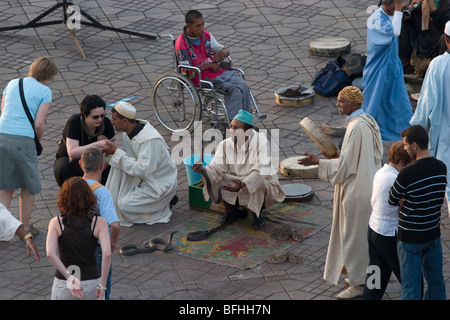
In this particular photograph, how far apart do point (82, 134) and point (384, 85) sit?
3748mm

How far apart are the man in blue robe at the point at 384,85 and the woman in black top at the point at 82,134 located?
3.34 m

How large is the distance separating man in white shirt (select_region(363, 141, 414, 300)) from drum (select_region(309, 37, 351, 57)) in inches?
246

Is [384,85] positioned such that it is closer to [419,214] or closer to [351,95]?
[351,95]

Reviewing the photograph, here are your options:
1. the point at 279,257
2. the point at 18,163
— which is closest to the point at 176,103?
the point at 18,163

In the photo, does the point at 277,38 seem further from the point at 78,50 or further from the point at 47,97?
the point at 47,97

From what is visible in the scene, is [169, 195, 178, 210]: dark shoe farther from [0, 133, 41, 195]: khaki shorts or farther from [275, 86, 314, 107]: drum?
[275, 86, 314, 107]: drum

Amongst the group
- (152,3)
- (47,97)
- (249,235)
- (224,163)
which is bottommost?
(152,3)

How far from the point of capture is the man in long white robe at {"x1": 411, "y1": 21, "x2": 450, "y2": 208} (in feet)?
27.3

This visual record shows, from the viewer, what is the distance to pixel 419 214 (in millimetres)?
6383

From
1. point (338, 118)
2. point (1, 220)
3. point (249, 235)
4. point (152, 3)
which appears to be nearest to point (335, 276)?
point (249, 235)

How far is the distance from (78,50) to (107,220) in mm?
7388

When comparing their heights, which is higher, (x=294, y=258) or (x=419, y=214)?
(x=419, y=214)

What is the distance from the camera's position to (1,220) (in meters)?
6.28

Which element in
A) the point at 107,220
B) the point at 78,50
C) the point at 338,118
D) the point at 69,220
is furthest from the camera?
the point at 78,50
